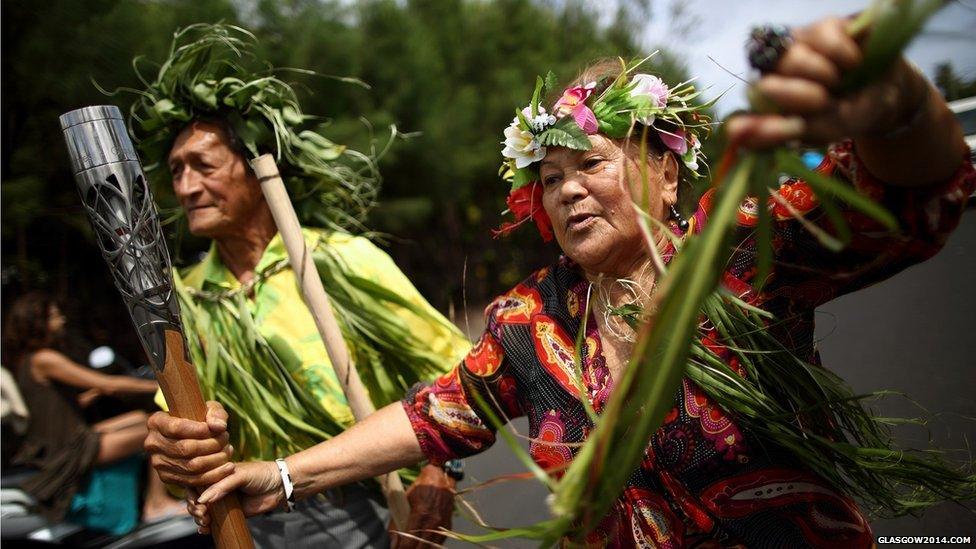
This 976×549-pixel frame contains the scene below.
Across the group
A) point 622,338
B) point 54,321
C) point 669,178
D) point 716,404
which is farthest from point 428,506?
point 54,321

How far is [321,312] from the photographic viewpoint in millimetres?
2297

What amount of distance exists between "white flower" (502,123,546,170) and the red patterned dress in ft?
0.85

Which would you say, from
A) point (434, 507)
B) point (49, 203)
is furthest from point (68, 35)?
point (434, 507)

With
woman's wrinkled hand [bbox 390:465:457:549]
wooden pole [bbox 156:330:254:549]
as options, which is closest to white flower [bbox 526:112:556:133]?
wooden pole [bbox 156:330:254:549]

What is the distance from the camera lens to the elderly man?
248 centimetres

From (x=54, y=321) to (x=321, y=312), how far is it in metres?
2.77

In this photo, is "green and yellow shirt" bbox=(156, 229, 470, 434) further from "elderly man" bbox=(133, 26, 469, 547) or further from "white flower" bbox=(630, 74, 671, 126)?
"white flower" bbox=(630, 74, 671, 126)

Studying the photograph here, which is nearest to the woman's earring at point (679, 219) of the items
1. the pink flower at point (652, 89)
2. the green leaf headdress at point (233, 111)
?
the pink flower at point (652, 89)

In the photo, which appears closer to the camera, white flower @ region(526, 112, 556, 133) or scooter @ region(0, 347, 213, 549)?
white flower @ region(526, 112, 556, 133)

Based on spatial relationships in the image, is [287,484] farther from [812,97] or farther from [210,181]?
[812,97]

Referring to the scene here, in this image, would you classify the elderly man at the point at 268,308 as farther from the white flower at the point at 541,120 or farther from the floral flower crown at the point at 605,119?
the white flower at the point at 541,120

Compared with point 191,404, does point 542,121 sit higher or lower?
higher

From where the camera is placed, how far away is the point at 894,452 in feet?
5.26

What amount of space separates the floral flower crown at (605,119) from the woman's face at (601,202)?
37 millimetres
